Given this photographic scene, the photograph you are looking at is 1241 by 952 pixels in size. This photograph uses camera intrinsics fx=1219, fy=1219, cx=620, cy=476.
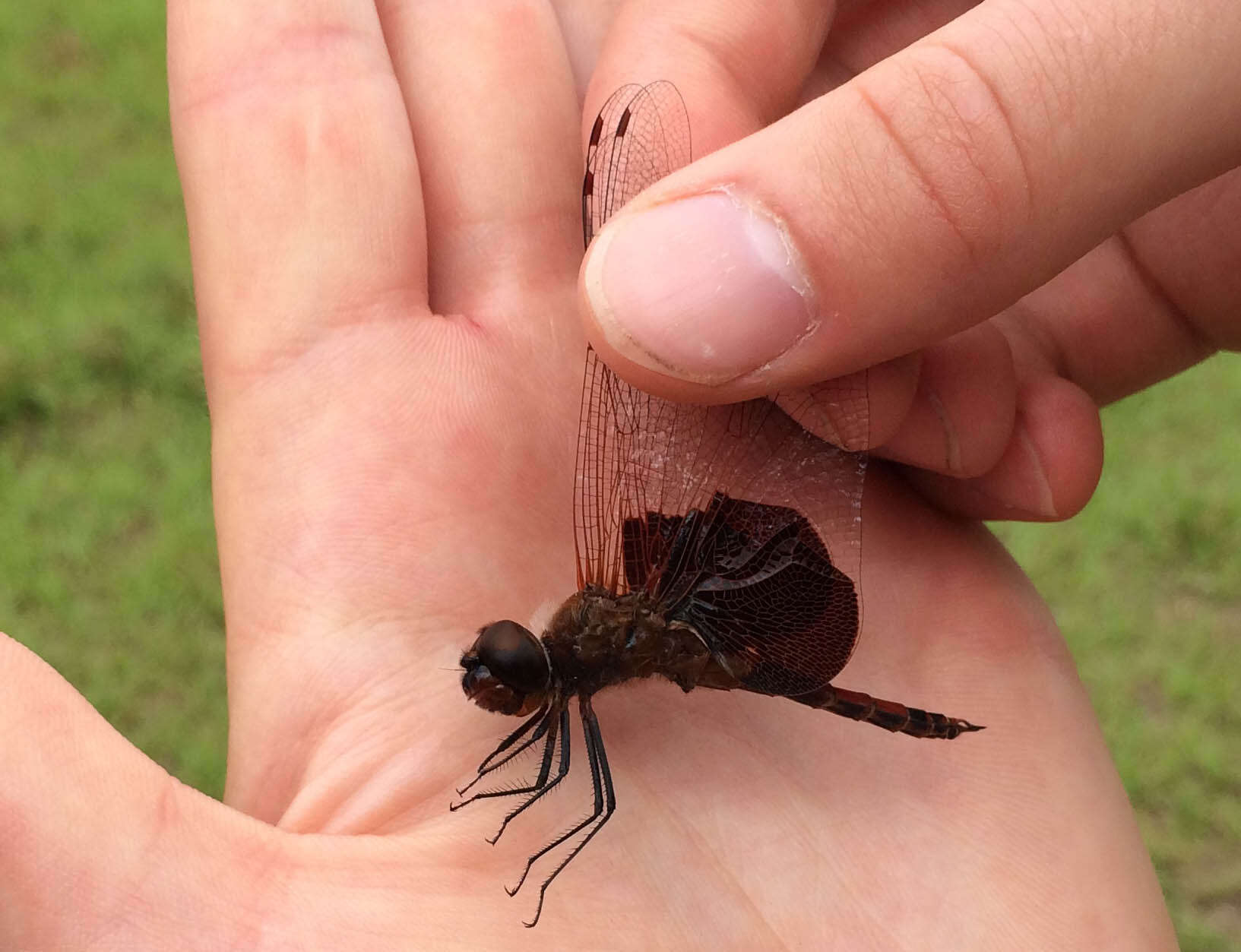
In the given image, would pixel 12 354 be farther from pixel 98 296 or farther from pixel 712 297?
pixel 712 297

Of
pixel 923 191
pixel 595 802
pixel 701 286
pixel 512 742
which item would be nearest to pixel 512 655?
pixel 512 742

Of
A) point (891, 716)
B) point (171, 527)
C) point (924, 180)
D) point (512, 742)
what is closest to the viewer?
point (924, 180)

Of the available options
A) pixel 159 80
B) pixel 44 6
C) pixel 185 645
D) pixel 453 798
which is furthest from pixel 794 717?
pixel 44 6

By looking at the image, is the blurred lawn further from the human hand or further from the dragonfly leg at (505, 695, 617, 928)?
the human hand

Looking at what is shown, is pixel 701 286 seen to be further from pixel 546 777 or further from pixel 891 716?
pixel 891 716

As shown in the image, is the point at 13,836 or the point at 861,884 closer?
the point at 13,836

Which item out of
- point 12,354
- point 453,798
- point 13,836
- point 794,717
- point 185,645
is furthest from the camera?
point 12,354

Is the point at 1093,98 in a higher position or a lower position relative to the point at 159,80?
higher

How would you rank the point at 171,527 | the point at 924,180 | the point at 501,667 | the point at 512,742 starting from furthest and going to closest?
the point at 171,527 → the point at 512,742 → the point at 501,667 → the point at 924,180
